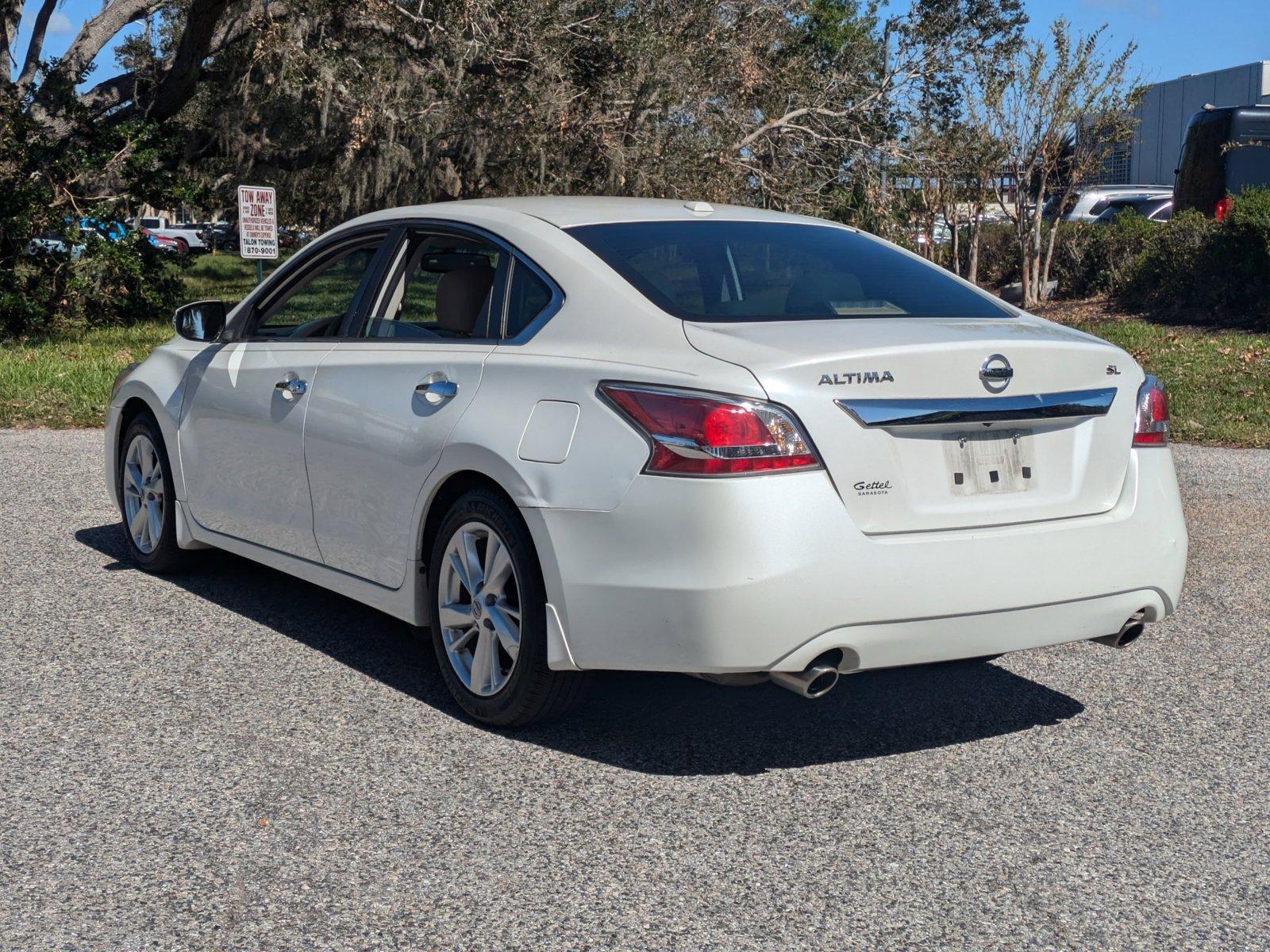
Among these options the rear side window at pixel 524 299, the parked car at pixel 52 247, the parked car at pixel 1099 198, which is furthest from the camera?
the parked car at pixel 1099 198

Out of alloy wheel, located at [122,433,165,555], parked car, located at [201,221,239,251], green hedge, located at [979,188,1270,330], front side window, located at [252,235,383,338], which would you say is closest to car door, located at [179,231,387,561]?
front side window, located at [252,235,383,338]

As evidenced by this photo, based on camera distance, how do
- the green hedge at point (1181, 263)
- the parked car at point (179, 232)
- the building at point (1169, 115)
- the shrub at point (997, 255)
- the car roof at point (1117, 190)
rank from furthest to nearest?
1. the parked car at point (179, 232)
2. the building at point (1169, 115)
3. the car roof at point (1117, 190)
4. the shrub at point (997, 255)
5. the green hedge at point (1181, 263)

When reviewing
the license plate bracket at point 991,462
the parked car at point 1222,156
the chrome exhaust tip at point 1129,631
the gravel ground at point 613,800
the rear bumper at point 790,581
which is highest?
the parked car at point 1222,156

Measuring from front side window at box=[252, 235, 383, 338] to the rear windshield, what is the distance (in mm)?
1118

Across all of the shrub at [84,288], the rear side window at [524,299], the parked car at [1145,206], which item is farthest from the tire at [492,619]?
the parked car at [1145,206]

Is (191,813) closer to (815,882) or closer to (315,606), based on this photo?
(815,882)

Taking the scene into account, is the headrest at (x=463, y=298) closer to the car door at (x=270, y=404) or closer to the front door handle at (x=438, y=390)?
the front door handle at (x=438, y=390)

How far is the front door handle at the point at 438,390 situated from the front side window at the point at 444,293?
0.59 ft

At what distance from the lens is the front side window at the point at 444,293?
4855mm

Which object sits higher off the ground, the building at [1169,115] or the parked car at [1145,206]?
the building at [1169,115]

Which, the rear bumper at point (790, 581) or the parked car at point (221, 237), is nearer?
the rear bumper at point (790, 581)

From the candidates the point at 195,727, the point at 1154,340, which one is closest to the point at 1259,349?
the point at 1154,340

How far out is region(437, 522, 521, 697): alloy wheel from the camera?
4.45 metres

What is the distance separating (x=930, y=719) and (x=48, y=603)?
3.58 metres
